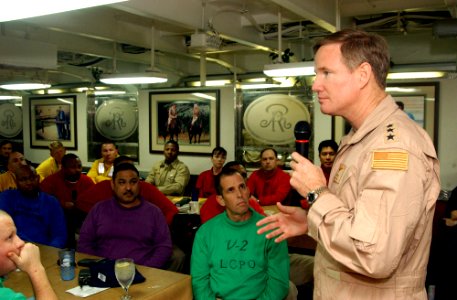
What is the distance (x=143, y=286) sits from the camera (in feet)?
7.51

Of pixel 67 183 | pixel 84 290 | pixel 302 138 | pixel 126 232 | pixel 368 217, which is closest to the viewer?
pixel 368 217

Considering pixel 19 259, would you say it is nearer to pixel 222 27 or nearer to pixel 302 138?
pixel 302 138

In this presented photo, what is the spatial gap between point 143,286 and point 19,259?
72 cm

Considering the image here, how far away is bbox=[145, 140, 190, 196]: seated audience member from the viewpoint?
641 centimetres

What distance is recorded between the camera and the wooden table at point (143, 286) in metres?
2.20

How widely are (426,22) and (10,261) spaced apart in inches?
174

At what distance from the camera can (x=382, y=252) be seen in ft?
3.56

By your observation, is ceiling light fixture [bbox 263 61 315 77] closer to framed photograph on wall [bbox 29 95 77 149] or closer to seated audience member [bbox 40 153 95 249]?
seated audience member [bbox 40 153 95 249]

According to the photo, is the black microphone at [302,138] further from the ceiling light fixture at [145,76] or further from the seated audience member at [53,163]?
the seated audience member at [53,163]

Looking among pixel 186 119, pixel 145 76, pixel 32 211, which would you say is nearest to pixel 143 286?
pixel 32 211

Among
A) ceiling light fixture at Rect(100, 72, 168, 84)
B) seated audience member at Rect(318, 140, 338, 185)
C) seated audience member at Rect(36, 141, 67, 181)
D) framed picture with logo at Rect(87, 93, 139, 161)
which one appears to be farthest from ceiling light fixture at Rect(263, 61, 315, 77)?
seated audience member at Rect(36, 141, 67, 181)

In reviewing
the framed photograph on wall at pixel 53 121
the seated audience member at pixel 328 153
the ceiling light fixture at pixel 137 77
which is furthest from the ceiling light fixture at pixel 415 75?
the framed photograph on wall at pixel 53 121

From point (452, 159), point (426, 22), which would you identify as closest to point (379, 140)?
point (426, 22)

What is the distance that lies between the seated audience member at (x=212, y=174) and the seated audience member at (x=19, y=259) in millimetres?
4166
